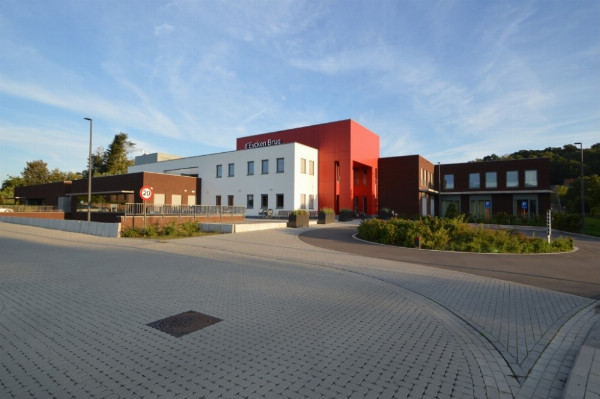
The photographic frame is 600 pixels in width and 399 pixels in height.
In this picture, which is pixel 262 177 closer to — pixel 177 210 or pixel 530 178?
pixel 177 210

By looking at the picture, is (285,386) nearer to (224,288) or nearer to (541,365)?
(541,365)

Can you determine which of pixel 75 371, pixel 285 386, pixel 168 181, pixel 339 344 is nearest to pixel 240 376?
pixel 285 386

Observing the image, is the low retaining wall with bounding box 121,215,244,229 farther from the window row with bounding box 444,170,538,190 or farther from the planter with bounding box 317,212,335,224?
the window row with bounding box 444,170,538,190

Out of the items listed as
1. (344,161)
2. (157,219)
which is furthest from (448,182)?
(157,219)

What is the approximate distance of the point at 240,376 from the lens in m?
3.49

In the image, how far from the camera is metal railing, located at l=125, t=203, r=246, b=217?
1927cm

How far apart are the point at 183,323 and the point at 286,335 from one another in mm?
1741

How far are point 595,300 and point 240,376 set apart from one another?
770 centimetres

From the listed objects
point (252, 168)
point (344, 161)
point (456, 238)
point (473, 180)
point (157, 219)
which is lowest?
point (456, 238)

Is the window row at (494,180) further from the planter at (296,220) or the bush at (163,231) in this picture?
the bush at (163,231)

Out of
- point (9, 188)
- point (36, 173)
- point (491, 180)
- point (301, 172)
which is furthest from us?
point (36, 173)

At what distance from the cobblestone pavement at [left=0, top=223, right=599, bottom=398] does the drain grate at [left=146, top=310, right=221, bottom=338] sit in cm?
16

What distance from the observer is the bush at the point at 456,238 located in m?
13.5

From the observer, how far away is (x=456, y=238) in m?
14.9
